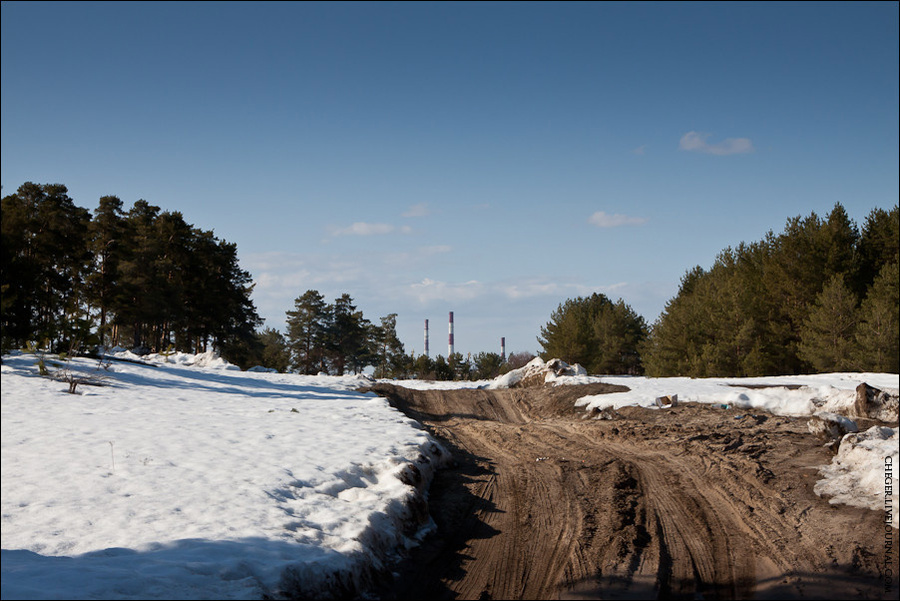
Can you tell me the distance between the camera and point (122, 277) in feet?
110

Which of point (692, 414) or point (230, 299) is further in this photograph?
point (230, 299)

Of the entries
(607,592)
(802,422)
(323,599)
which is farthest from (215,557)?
(802,422)

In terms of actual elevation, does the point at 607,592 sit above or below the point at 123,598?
below

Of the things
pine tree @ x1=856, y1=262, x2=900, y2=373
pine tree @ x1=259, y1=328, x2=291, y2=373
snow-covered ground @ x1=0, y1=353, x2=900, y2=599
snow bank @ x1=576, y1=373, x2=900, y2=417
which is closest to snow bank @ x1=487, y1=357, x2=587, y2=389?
snow bank @ x1=576, y1=373, x2=900, y2=417

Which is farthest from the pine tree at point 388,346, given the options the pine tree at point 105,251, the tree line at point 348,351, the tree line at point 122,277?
the pine tree at point 105,251

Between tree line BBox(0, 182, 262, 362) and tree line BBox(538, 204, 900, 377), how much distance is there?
3123 centimetres

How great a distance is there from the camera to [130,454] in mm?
7805

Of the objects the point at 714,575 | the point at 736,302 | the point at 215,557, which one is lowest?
the point at 714,575

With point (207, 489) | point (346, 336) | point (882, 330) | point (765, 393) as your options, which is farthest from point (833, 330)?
point (346, 336)

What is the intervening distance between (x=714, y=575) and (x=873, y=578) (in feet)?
4.47

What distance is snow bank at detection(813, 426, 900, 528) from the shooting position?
22.4ft

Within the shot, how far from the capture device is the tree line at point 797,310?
26.7 meters

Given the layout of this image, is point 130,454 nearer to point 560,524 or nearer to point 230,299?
point 560,524

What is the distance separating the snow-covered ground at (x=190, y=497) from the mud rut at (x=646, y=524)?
30.1 inches
